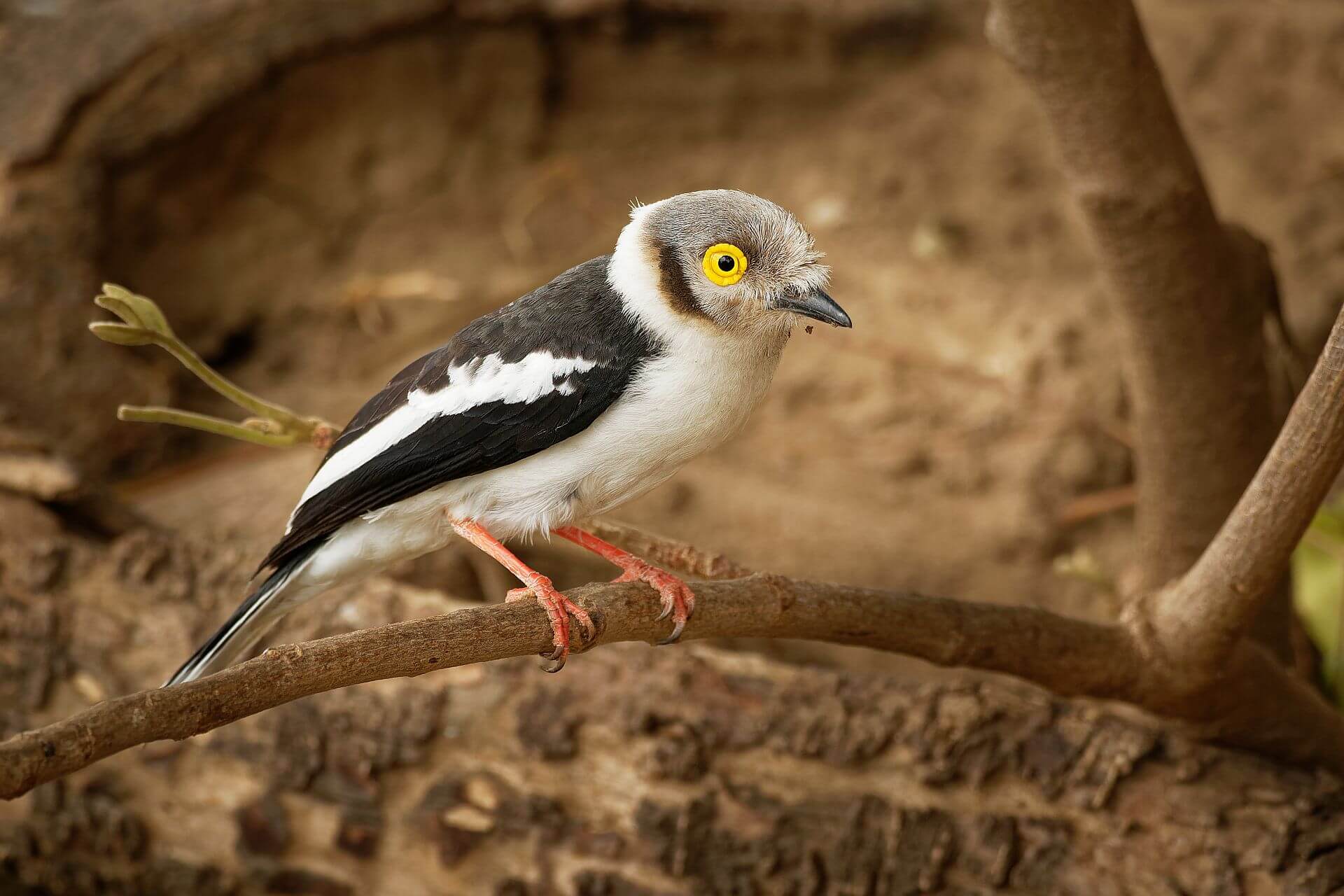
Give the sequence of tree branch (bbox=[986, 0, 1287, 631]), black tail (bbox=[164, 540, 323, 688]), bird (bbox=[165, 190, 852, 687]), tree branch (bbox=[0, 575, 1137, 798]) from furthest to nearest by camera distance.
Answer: tree branch (bbox=[986, 0, 1287, 631]), black tail (bbox=[164, 540, 323, 688]), bird (bbox=[165, 190, 852, 687]), tree branch (bbox=[0, 575, 1137, 798])

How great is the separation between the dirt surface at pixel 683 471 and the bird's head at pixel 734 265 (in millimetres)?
1084

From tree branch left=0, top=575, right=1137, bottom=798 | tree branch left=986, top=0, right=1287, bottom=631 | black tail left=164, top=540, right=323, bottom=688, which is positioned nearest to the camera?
tree branch left=0, top=575, right=1137, bottom=798

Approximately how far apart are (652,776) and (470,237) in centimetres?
315

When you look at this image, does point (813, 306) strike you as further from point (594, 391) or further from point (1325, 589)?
point (1325, 589)

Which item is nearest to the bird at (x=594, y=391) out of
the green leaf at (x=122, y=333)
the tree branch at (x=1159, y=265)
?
the green leaf at (x=122, y=333)

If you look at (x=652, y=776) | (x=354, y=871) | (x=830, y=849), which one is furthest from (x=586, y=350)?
(x=354, y=871)

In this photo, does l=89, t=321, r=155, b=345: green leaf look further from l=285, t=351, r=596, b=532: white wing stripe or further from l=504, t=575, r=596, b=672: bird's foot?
l=504, t=575, r=596, b=672: bird's foot

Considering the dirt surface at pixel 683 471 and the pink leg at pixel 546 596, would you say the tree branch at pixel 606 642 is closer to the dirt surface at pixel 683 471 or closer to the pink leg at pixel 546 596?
the pink leg at pixel 546 596

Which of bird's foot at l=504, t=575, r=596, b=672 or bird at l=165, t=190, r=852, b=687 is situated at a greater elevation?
bird at l=165, t=190, r=852, b=687

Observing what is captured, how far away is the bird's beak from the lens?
2.34 m

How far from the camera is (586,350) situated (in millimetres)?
2445

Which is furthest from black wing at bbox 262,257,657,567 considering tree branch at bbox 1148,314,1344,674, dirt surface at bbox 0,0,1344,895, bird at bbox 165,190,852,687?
tree branch at bbox 1148,314,1344,674

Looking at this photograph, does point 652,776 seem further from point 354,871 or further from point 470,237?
point 470,237

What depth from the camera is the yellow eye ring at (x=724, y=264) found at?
7.75 feet
